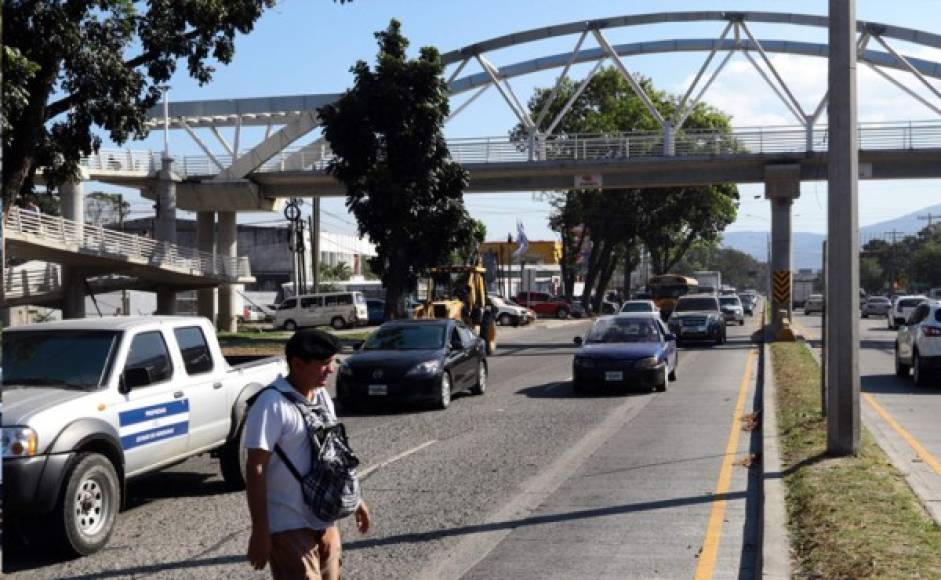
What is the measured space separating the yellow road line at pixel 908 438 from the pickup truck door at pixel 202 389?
7106 millimetres

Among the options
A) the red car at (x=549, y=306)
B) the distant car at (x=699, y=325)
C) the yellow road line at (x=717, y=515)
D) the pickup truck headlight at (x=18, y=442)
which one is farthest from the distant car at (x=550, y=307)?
the pickup truck headlight at (x=18, y=442)

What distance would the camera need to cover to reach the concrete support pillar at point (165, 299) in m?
51.6

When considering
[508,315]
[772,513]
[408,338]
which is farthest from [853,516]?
[508,315]

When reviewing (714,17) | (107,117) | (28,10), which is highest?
(714,17)

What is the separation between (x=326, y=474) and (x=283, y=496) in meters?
0.21

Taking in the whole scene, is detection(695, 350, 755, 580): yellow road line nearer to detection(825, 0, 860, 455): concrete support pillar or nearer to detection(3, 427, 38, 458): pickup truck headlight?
detection(825, 0, 860, 455): concrete support pillar

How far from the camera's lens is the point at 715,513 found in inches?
364

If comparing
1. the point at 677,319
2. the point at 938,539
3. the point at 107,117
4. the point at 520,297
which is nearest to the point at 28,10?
the point at 107,117

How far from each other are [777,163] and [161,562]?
38.2 m

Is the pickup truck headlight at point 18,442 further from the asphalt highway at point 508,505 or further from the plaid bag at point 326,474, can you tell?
the plaid bag at point 326,474

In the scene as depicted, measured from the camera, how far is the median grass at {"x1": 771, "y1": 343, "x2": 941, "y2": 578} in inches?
272

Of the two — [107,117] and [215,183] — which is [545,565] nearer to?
[107,117]

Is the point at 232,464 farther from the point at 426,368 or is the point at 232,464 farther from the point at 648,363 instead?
the point at 648,363

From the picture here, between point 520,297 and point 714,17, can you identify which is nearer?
point 714,17
